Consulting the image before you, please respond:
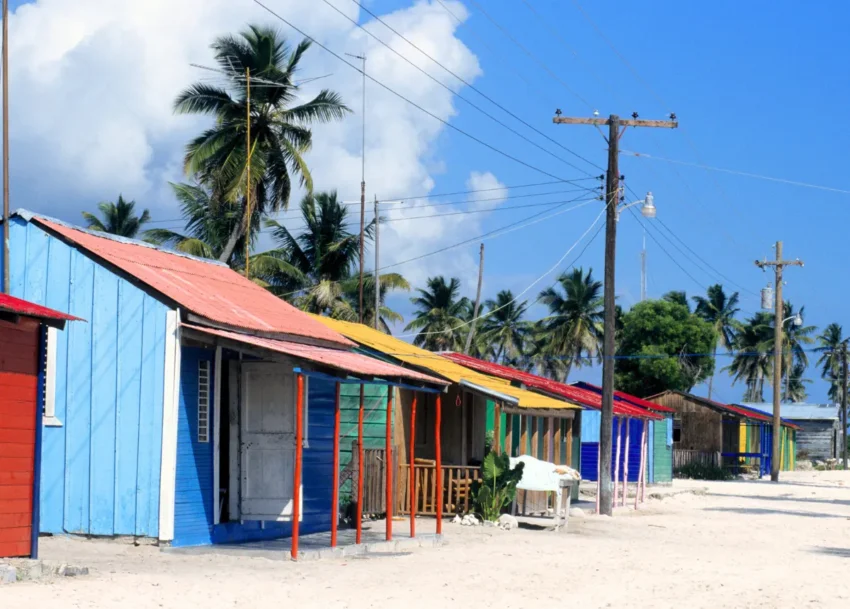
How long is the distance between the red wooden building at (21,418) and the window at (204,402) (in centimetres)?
306

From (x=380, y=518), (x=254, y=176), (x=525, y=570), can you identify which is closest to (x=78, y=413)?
(x=525, y=570)

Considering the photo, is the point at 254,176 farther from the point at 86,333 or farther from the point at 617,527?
the point at 86,333

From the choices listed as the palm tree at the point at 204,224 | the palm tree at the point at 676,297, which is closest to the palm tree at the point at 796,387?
the palm tree at the point at 676,297

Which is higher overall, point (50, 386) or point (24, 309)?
point (24, 309)

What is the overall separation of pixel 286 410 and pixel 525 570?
3.86 metres

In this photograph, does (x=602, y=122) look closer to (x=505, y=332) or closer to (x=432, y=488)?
(x=432, y=488)

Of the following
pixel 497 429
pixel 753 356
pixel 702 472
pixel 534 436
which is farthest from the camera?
pixel 753 356

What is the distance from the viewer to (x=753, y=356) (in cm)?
8906

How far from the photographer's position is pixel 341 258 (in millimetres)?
45781

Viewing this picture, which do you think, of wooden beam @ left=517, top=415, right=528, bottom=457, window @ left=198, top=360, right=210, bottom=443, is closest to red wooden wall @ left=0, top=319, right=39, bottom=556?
window @ left=198, top=360, right=210, bottom=443

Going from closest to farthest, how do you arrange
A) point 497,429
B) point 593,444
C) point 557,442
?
1. point 497,429
2. point 557,442
3. point 593,444

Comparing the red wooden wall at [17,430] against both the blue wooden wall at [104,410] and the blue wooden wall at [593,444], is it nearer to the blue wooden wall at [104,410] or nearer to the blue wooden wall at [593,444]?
the blue wooden wall at [104,410]

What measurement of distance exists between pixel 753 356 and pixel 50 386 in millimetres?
79444

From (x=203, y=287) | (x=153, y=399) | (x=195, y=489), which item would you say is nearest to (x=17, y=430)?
(x=153, y=399)
